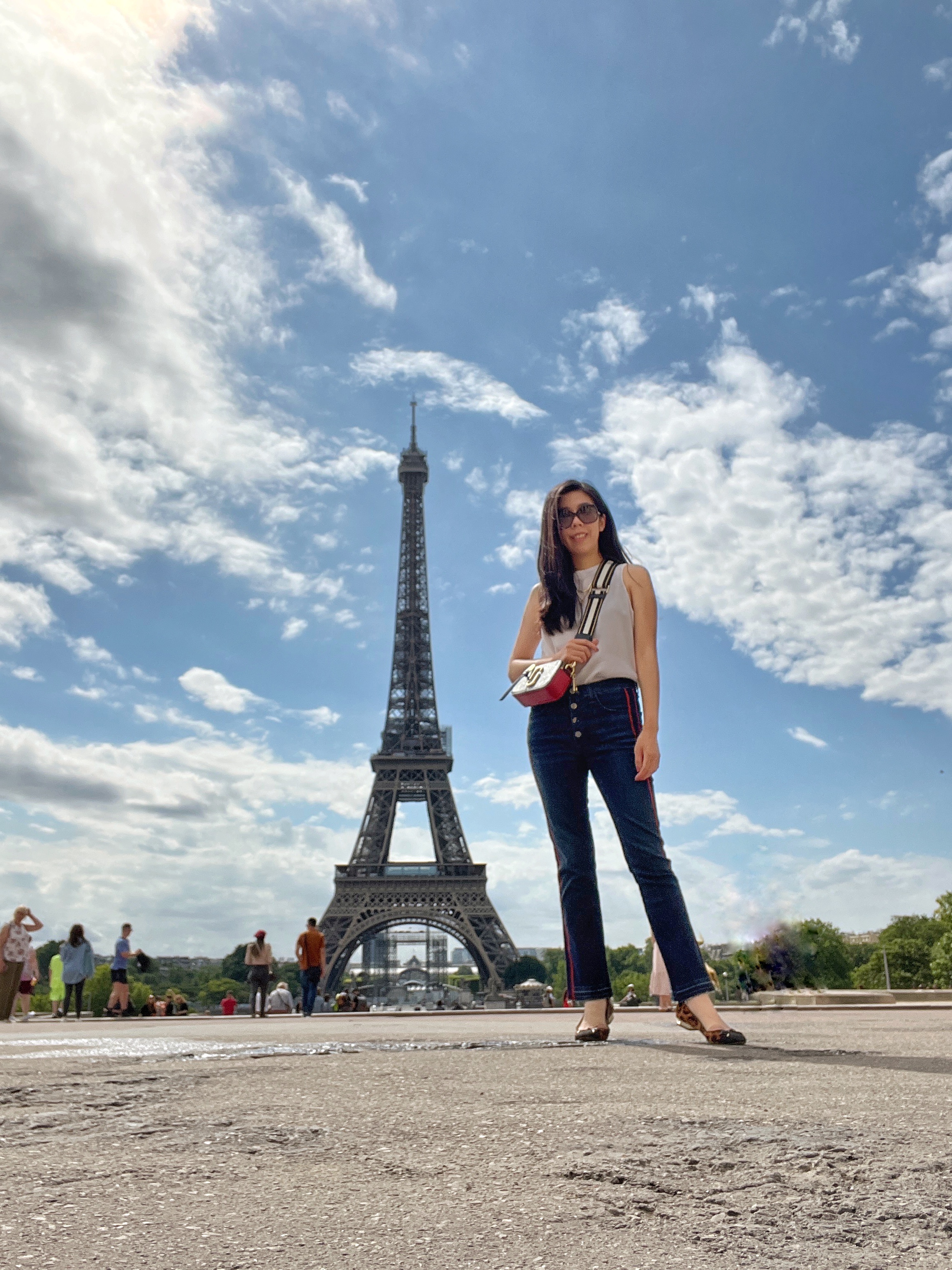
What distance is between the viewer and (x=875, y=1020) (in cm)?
773

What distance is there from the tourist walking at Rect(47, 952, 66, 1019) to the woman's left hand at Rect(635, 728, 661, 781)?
1523cm

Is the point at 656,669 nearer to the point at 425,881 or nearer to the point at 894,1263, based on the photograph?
the point at 894,1263

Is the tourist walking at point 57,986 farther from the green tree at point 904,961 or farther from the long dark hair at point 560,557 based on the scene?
the green tree at point 904,961

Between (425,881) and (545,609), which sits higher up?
(425,881)

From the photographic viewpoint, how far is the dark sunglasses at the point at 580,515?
16.1ft

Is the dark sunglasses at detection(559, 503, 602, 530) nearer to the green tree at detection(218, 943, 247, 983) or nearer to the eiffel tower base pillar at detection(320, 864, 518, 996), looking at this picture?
the eiffel tower base pillar at detection(320, 864, 518, 996)

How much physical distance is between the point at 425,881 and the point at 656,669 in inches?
1814

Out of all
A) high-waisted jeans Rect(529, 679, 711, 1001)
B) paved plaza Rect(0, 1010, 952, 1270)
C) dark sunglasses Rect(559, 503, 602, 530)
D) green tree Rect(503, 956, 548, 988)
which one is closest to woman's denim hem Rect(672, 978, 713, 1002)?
high-waisted jeans Rect(529, 679, 711, 1001)

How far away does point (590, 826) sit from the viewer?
4652 mm

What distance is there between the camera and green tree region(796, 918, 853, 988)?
53.3 meters

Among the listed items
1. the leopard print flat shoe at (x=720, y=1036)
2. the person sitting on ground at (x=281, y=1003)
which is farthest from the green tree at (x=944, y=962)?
the leopard print flat shoe at (x=720, y=1036)

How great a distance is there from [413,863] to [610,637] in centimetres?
4802

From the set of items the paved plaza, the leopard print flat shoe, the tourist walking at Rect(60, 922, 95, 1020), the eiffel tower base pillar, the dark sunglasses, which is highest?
the eiffel tower base pillar

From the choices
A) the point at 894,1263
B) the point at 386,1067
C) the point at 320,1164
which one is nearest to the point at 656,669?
the point at 386,1067
